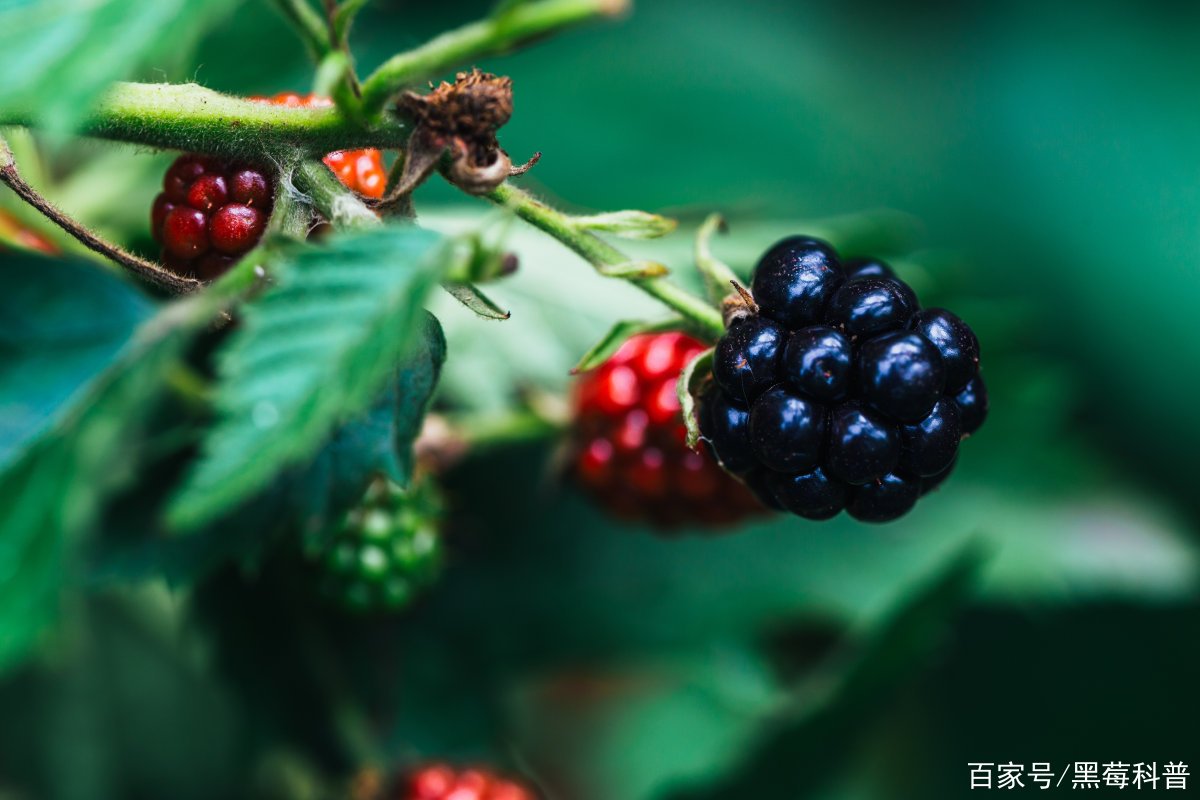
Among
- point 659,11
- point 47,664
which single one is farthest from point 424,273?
point 659,11

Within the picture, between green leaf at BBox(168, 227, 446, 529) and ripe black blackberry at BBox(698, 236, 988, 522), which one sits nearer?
green leaf at BBox(168, 227, 446, 529)

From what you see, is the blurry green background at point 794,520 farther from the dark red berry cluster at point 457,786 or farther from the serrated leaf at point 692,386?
the serrated leaf at point 692,386

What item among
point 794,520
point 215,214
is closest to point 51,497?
point 215,214

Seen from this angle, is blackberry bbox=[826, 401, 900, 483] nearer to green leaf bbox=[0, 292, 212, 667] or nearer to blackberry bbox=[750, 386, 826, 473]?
blackberry bbox=[750, 386, 826, 473]

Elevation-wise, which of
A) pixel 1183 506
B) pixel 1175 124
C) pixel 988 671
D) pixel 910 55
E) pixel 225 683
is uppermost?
pixel 910 55

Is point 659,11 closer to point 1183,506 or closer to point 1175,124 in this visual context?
point 1175,124

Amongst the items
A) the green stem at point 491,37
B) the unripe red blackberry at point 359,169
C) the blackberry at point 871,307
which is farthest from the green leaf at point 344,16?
the blackberry at point 871,307

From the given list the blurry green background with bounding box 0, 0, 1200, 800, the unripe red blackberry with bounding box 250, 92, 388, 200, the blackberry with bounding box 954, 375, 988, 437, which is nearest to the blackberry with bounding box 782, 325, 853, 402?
the blackberry with bounding box 954, 375, 988, 437

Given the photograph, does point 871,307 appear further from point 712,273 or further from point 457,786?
point 457,786
